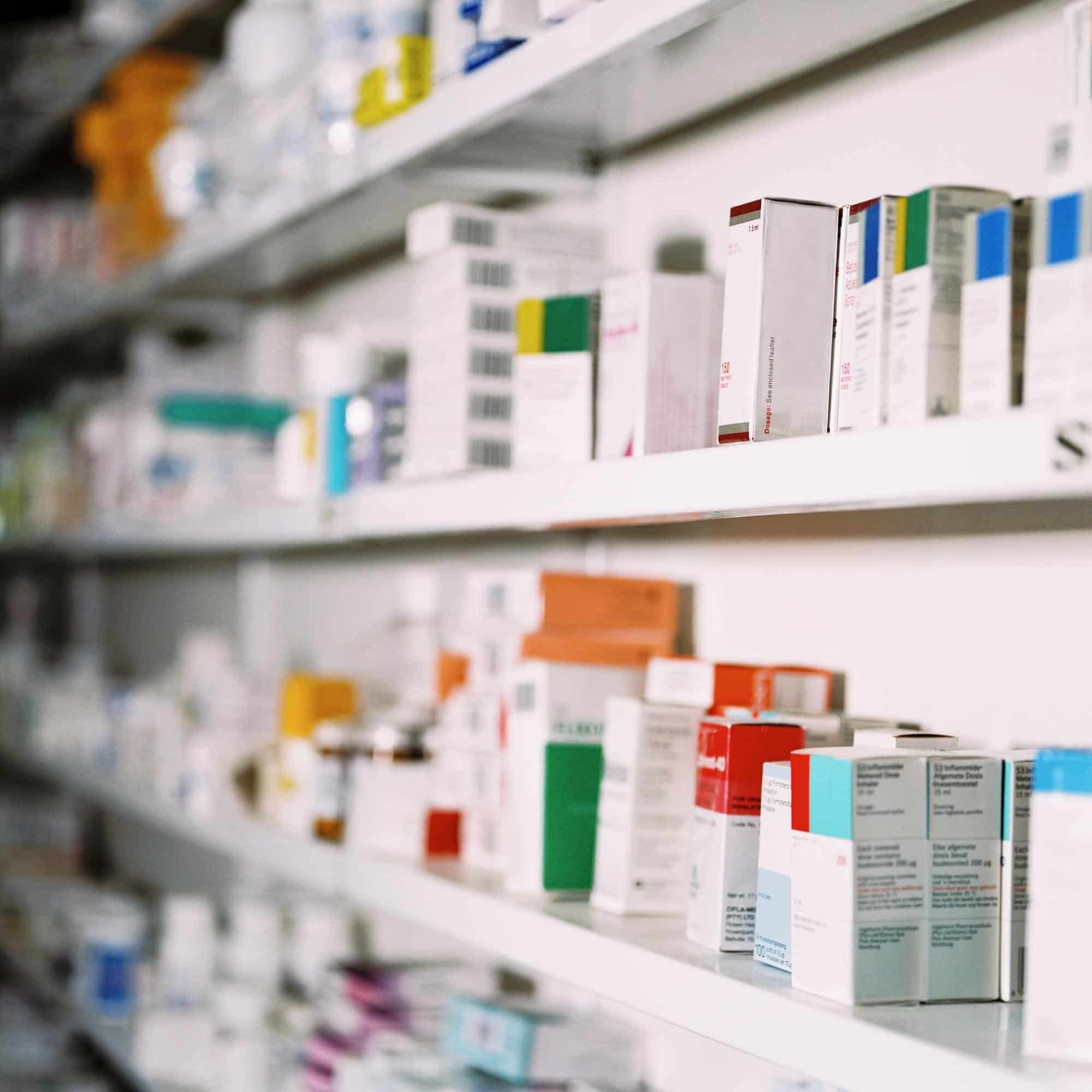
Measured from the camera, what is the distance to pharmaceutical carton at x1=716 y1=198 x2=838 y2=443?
112cm

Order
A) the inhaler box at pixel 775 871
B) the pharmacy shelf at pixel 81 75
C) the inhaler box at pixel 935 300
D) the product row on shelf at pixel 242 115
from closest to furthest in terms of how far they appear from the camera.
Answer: the inhaler box at pixel 935 300, the inhaler box at pixel 775 871, the product row on shelf at pixel 242 115, the pharmacy shelf at pixel 81 75

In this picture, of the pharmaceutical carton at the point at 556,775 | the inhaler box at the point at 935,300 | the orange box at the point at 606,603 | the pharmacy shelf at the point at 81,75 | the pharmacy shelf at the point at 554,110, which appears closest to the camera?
the inhaler box at the point at 935,300

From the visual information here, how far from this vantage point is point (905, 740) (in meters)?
1.11

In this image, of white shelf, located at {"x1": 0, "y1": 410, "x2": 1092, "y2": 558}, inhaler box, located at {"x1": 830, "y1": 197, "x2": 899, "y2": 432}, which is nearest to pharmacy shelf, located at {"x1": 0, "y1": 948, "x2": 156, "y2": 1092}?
white shelf, located at {"x1": 0, "y1": 410, "x2": 1092, "y2": 558}

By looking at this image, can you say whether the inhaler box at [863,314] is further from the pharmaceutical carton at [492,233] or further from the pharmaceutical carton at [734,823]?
the pharmaceutical carton at [492,233]

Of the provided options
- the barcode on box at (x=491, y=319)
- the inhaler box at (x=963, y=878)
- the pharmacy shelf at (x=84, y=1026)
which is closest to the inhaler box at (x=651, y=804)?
the inhaler box at (x=963, y=878)

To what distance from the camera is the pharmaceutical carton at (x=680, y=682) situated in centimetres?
135

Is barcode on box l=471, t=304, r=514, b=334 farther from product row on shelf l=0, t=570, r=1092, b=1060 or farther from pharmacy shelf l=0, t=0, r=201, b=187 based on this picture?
pharmacy shelf l=0, t=0, r=201, b=187

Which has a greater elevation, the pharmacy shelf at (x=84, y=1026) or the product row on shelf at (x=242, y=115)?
the product row on shelf at (x=242, y=115)

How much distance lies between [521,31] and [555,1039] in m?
0.93

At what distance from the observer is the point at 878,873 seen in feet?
3.30

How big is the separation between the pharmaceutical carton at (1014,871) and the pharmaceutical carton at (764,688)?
282 mm

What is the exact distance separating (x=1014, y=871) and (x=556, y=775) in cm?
49

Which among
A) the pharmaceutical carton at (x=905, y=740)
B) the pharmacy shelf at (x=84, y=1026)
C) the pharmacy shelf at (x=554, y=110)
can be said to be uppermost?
the pharmacy shelf at (x=554, y=110)
